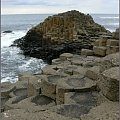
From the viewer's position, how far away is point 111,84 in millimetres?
4082

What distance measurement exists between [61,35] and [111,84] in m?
21.0

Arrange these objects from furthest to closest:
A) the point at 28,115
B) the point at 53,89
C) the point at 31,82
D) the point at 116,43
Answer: the point at 116,43 → the point at 31,82 → the point at 53,89 → the point at 28,115

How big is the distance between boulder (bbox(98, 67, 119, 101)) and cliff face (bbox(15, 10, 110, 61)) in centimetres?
1582

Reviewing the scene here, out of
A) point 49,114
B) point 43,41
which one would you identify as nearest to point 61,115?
point 49,114

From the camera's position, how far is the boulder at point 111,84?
4.04 metres

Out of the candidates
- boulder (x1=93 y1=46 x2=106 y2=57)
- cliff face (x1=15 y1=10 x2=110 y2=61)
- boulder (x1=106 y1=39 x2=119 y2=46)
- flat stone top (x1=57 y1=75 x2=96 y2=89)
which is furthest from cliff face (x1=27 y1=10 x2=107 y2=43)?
flat stone top (x1=57 y1=75 x2=96 y2=89)

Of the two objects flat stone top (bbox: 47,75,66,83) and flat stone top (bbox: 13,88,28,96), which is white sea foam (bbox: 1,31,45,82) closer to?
flat stone top (bbox: 13,88,28,96)

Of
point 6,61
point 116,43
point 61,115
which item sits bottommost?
point 6,61

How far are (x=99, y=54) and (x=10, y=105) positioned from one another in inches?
204

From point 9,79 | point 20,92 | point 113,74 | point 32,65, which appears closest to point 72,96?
point 113,74

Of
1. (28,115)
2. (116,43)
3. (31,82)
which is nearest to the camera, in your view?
(28,115)

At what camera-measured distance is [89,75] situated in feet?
20.8

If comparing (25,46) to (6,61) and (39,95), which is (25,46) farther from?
(39,95)

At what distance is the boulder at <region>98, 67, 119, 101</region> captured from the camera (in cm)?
404
